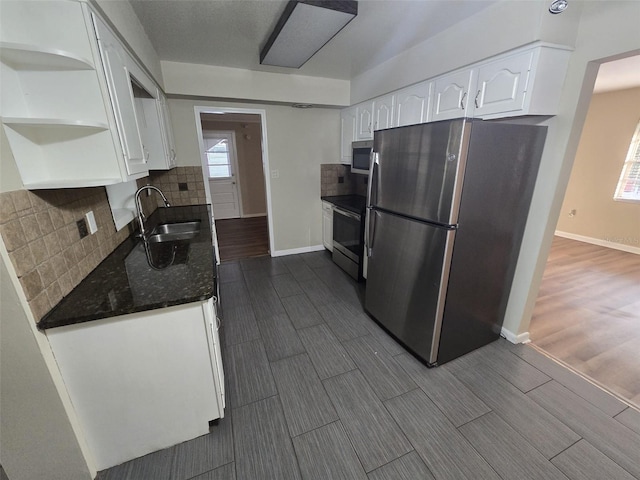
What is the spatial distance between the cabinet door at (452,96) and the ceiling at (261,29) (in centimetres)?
37

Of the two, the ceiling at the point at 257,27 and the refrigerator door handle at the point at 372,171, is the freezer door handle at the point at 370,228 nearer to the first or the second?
the refrigerator door handle at the point at 372,171

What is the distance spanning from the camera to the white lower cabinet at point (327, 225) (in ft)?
12.5

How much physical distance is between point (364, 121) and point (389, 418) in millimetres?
3008

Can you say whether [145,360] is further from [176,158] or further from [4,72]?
[176,158]

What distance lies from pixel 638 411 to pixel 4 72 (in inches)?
138

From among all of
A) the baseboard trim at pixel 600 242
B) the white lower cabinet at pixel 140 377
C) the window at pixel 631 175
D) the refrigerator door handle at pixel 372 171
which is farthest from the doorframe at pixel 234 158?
the window at pixel 631 175

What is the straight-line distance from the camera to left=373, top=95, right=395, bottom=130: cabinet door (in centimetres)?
277

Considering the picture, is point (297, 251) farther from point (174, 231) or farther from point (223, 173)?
point (223, 173)

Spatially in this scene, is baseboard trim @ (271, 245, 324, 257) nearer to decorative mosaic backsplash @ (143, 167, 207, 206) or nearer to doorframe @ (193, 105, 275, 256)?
doorframe @ (193, 105, 275, 256)

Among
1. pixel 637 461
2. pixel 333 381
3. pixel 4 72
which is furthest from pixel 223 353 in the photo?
pixel 637 461

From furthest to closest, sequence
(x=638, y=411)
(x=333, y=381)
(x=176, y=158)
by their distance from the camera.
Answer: (x=176, y=158) → (x=333, y=381) → (x=638, y=411)

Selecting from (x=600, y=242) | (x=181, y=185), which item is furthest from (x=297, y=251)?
(x=600, y=242)

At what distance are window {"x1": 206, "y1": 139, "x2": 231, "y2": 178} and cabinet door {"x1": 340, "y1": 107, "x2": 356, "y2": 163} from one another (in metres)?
3.34

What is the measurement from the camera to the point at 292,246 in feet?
13.6
